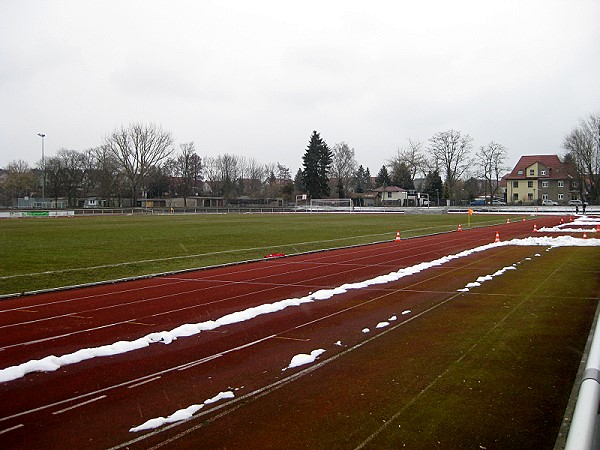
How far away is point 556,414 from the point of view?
5398 mm

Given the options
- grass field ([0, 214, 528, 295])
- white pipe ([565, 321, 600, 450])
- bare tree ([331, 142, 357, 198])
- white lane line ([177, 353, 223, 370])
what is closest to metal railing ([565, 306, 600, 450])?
white pipe ([565, 321, 600, 450])

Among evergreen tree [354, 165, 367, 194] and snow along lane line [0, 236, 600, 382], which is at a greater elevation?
evergreen tree [354, 165, 367, 194]

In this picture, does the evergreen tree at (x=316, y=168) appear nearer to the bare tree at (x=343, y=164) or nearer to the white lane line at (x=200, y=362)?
the bare tree at (x=343, y=164)

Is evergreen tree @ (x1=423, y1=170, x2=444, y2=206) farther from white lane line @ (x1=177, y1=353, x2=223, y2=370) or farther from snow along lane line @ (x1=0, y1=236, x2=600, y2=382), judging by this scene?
white lane line @ (x1=177, y1=353, x2=223, y2=370)

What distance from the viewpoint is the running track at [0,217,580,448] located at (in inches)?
210

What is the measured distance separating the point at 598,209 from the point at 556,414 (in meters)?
80.0

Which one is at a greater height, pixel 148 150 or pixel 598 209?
pixel 148 150

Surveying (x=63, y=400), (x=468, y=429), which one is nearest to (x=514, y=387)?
(x=468, y=429)

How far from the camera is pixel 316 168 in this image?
376 feet

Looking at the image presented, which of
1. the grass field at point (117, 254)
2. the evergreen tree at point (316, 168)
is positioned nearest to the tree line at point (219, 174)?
the evergreen tree at point (316, 168)

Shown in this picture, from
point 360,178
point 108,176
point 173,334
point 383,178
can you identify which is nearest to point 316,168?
point 383,178

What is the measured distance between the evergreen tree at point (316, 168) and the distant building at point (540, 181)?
3706 centimetres

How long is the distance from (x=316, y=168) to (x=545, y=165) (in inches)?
1788

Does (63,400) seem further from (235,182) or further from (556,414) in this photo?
(235,182)
